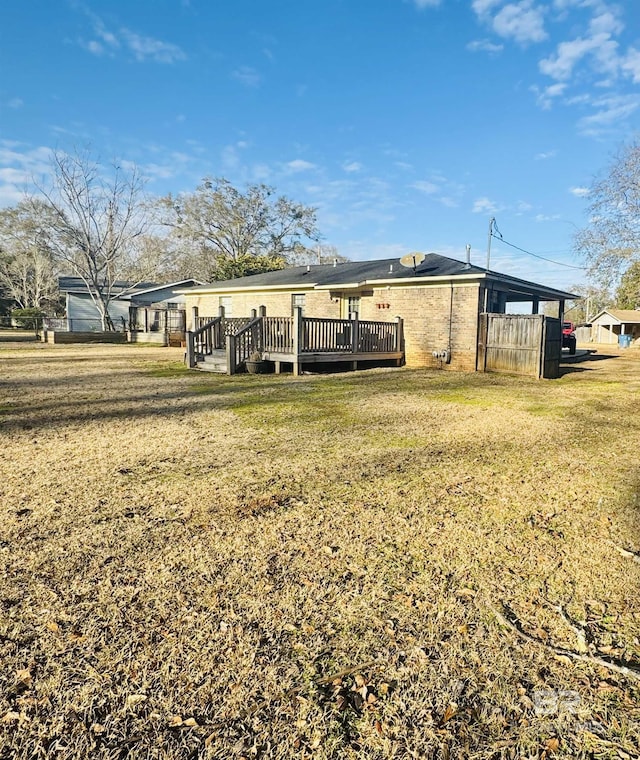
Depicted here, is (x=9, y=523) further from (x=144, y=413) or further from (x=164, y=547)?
(x=144, y=413)

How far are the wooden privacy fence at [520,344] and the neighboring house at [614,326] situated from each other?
34913 mm

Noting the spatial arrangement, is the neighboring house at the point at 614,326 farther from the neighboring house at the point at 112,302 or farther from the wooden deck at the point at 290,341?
the neighboring house at the point at 112,302

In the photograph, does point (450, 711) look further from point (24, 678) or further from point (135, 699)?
point (24, 678)

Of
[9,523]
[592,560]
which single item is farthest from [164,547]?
[592,560]

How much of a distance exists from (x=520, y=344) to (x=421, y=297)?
3.48 m

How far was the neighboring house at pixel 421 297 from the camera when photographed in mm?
13555

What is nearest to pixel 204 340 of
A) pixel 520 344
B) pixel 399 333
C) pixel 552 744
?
pixel 399 333

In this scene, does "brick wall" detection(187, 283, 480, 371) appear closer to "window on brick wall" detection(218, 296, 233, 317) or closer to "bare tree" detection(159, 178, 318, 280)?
"window on brick wall" detection(218, 296, 233, 317)

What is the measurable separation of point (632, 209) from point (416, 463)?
101 feet

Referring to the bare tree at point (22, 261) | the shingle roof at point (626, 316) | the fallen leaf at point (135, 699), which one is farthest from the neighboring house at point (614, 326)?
the bare tree at point (22, 261)

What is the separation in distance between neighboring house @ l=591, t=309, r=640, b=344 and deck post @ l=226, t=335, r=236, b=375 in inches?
1610

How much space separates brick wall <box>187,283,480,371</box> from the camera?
13.6 meters

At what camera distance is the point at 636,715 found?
170cm

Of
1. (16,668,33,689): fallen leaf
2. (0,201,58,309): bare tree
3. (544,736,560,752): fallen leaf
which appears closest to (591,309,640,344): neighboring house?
(544,736,560,752): fallen leaf
